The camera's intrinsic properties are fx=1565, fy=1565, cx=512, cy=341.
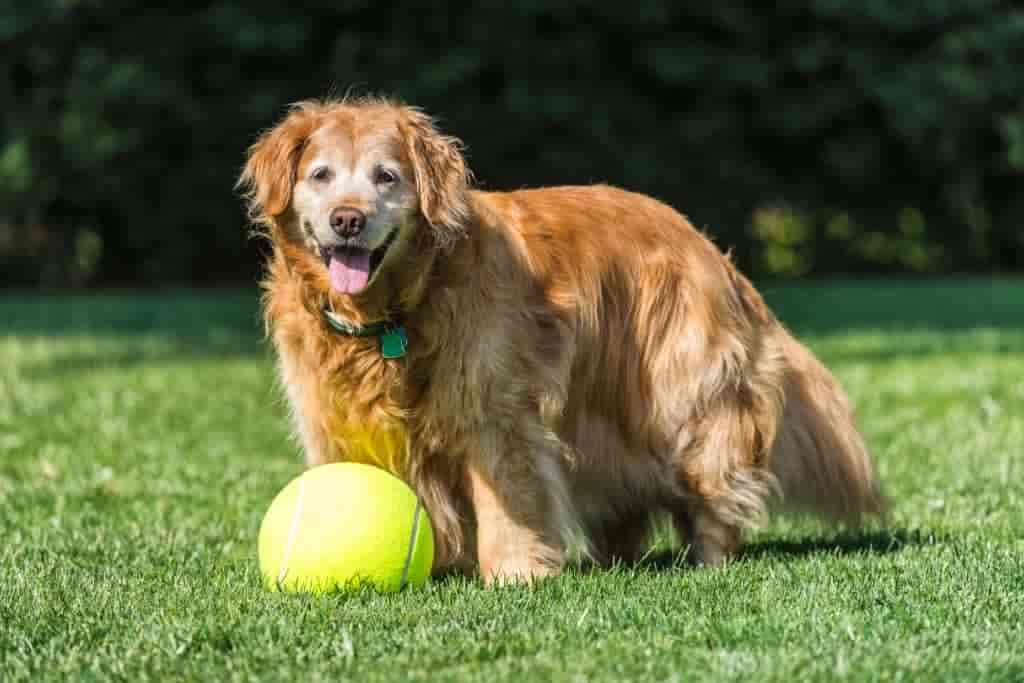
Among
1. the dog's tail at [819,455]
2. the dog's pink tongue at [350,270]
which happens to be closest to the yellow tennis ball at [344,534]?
the dog's pink tongue at [350,270]

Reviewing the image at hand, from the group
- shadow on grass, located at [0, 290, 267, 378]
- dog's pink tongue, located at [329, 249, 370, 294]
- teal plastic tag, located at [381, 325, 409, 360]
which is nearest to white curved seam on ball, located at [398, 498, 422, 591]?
teal plastic tag, located at [381, 325, 409, 360]

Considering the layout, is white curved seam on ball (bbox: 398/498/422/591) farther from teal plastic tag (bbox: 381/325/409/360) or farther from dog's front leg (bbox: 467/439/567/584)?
teal plastic tag (bbox: 381/325/409/360)

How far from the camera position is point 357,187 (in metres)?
5.16

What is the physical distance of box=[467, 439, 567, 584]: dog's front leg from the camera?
17.6 feet

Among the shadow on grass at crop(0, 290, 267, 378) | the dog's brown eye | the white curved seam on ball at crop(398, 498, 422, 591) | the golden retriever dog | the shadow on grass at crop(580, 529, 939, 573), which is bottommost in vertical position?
the shadow on grass at crop(0, 290, 267, 378)

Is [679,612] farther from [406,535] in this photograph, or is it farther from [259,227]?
[259,227]

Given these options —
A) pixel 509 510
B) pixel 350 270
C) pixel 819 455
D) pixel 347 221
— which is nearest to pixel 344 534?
pixel 509 510

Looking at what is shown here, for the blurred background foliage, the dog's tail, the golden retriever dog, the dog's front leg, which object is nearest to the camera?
the golden retriever dog

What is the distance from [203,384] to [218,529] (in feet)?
17.3

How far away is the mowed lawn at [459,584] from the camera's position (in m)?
4.10

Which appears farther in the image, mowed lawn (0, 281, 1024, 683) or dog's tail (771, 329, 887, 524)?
dog's tail (771, 329, 887, 524)

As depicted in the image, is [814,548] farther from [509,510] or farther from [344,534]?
[344,534]

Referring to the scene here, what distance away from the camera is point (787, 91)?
96.7 feet

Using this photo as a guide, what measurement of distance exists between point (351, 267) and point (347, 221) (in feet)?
0.55
